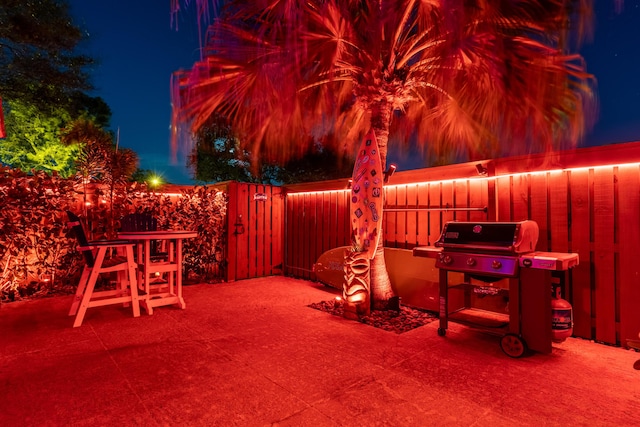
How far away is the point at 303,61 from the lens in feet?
13.2

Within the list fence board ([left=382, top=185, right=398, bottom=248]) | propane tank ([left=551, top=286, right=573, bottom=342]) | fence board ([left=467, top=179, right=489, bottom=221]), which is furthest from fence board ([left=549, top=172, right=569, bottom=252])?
fence board ([left=382, top=185, right=398, bottom=248])

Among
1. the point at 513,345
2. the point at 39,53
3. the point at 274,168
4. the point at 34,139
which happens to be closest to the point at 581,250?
the point at 513,345

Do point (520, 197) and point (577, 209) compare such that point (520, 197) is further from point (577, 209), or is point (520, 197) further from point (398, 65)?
point (398, 65)

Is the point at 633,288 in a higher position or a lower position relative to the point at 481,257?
lower

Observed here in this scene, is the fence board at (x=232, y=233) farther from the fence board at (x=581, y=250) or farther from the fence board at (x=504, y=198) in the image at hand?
the fence board at (x=581, y=250)

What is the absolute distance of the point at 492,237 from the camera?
10.8 ft

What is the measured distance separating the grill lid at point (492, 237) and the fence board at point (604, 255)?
764 millimetres

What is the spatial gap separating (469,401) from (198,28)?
352 cm

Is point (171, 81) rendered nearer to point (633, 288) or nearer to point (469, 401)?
point (469, 401)

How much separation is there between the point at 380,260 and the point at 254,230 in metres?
3.66

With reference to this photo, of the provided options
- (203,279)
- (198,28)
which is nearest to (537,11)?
(198,28)

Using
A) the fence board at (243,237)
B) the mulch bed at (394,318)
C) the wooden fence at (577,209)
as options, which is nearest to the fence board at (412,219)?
the wooden fence at (577,209)

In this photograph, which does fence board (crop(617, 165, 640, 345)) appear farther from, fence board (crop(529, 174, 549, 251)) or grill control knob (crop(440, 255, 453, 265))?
grill control knob (crop(440, 255, 453, 265))

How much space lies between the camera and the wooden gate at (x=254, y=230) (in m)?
7.01
